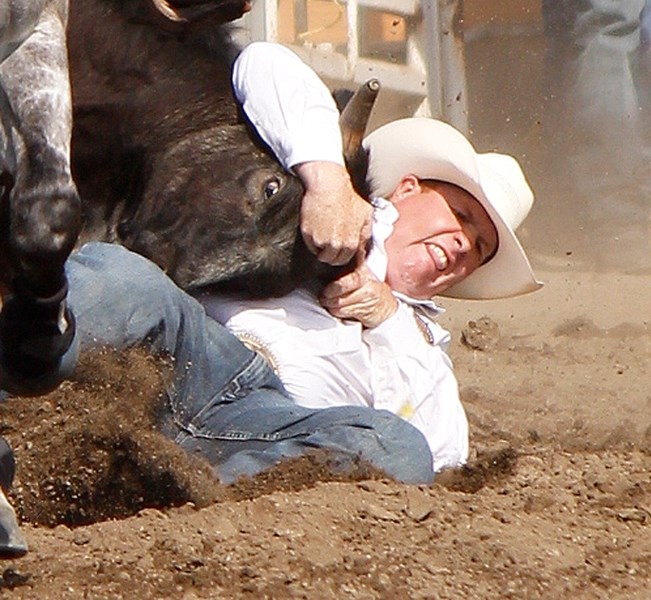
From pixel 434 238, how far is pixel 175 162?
0.73 meters

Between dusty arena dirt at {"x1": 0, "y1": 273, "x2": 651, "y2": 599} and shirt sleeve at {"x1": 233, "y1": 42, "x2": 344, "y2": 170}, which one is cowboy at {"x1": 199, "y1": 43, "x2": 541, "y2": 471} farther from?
dusty arena dirt at {"x1": 0, "y1": 273, "x2": 651, "y2": 599}

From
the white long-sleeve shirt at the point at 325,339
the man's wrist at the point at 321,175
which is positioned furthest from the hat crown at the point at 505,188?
the man's wrist at the point at 321,175

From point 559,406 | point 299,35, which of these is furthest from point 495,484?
point 299,35

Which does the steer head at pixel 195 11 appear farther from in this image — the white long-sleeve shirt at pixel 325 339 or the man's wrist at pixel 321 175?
the man's wrist at pixel 321 175

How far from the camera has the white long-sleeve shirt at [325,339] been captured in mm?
4234

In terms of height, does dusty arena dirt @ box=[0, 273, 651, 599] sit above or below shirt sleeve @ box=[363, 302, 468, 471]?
above

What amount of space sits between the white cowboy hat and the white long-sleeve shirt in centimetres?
31

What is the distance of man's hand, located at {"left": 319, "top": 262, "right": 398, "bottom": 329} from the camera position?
4262 mm

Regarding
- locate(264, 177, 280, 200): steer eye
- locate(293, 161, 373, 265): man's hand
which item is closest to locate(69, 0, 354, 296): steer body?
locate(264, 177, 280, 200): steer eye

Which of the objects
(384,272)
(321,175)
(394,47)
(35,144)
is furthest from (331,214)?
(394,47)

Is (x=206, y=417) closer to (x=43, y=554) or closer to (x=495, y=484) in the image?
(x=495, y=484)

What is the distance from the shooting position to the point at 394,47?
8141 millimetres

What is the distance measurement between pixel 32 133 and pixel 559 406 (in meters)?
3.32

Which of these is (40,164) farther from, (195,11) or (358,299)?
(358,299)
